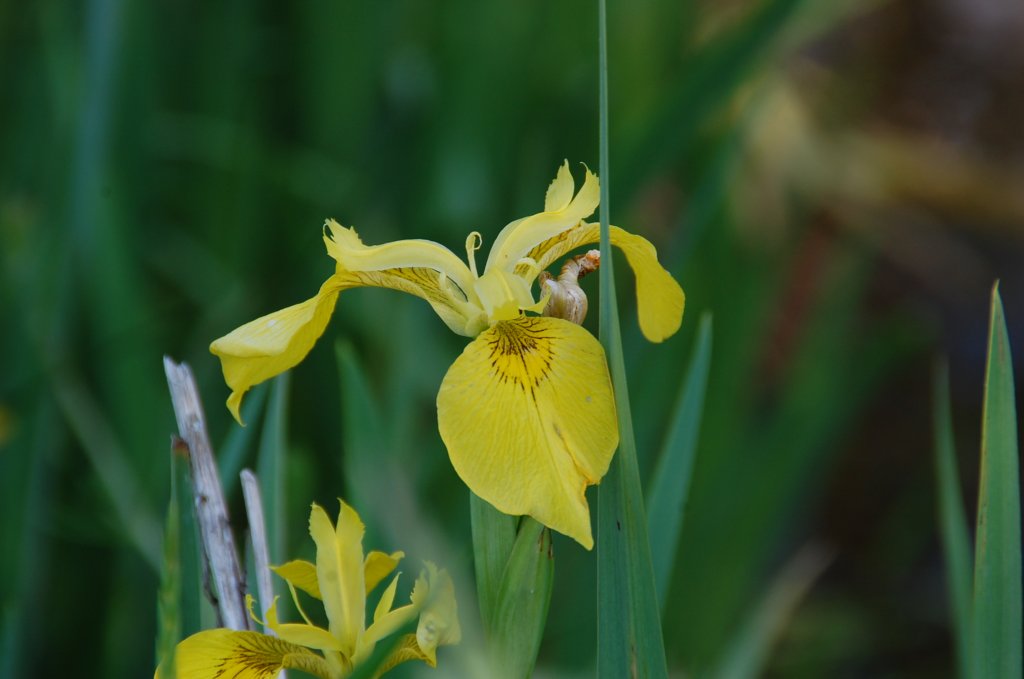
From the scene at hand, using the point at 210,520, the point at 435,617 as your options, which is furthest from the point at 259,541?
the point at 435,617

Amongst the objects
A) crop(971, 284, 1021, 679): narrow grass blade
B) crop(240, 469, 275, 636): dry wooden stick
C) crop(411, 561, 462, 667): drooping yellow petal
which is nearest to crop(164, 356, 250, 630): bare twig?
crop(240, 469, 275, 636): dry wooden stick

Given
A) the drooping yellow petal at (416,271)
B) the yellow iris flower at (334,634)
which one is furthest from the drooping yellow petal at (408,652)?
the drooping yellow petal at (416,271)

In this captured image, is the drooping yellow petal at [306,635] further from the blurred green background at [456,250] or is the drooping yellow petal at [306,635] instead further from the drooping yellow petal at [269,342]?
the blurred green background at [456,250]

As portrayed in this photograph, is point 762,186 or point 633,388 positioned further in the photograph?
point 762,186

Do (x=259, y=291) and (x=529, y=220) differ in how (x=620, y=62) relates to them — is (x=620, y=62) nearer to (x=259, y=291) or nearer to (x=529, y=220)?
(x=259, y=291)

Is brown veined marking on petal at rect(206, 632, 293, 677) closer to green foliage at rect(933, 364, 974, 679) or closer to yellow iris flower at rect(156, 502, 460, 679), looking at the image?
yellow iris flower at rect(156, 502, 460, 679)

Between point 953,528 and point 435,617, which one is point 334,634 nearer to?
point 435,617

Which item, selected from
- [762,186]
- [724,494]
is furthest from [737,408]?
[762,186]
